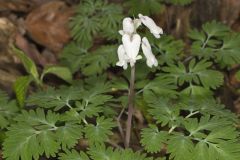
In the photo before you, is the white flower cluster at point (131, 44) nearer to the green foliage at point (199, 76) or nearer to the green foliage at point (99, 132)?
the green foliage at point (99, 132)

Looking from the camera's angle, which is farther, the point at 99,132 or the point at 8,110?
the point at 8,110

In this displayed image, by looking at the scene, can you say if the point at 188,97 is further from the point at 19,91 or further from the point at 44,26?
the point at 44,26

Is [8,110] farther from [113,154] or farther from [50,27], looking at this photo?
[50,27]

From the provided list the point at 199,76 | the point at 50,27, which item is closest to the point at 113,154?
the point at 199,76

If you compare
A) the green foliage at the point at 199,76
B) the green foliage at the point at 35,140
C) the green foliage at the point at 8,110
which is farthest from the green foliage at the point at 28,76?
the green foliage at the point at 199,76

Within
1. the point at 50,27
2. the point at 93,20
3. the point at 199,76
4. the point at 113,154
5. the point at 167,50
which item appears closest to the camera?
the point at 113,154

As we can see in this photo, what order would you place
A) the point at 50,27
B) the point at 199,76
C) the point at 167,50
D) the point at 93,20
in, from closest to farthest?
the point at 199,76 → the point at 167,50 → the point at 93,20 → the point at 50,27

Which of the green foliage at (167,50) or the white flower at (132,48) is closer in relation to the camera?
the white flower at (132,48)

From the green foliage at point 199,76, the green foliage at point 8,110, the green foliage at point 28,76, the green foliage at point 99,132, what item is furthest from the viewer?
the green foliage at point 28,76

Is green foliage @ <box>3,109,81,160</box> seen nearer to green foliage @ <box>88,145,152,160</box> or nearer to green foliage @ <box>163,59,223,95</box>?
green foliage @ <box>88,145,152,160</box>
